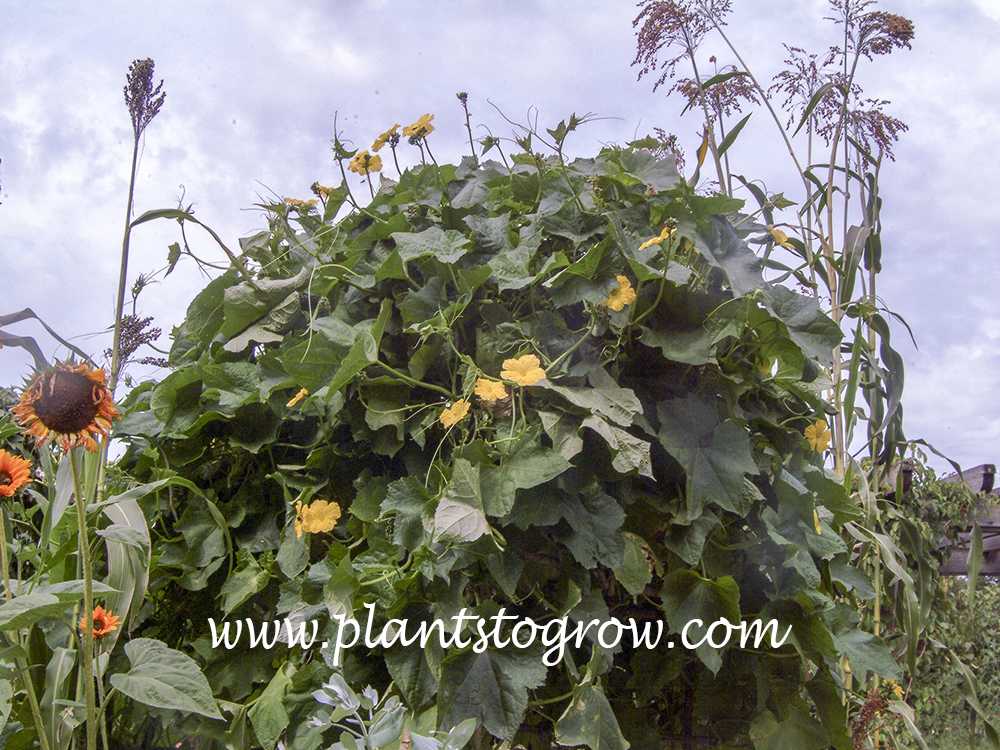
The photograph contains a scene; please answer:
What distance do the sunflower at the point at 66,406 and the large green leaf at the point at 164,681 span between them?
11.6 inches

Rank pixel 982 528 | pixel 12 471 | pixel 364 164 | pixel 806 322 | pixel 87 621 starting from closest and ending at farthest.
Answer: pixel 87 621
pixel 806 322
pixel 12 471
pixel 364 164
pixel 982 528

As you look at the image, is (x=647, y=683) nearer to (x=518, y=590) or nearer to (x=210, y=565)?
(x=518, y=590)

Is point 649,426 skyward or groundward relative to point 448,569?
skyward

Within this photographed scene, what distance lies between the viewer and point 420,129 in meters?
1.15

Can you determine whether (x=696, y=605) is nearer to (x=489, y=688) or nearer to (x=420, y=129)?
(x=489, y=688)

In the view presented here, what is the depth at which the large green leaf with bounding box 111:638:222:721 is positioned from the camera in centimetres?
87

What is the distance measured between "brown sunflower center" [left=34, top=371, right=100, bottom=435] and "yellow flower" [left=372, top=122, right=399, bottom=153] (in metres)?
0.57

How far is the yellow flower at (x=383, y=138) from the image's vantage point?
3.88 feet

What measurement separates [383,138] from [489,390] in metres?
0.55

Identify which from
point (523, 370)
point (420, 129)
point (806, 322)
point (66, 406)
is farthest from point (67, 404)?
point (806, 322)

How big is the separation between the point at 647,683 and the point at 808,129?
2139 mm

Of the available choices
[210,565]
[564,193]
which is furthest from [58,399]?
[564,193]

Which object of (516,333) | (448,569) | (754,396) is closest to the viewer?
(448,569)

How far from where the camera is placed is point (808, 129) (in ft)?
8.23
